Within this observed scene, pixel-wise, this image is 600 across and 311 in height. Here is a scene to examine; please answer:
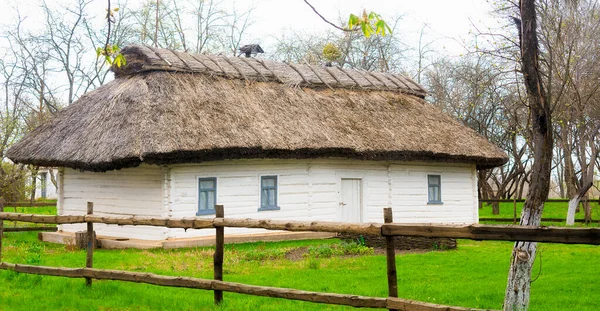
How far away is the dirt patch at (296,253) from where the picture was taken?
1447cm

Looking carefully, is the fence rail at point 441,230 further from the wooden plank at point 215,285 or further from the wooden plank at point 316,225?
the wooden plank at point 215,285

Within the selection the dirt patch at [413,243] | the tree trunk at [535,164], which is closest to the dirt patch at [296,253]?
the dirt patch at [413,243]

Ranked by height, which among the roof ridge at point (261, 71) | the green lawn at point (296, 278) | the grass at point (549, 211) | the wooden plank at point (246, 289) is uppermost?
the roof ridge at point (261, 71)

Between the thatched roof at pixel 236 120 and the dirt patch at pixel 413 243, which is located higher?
the thatched roof at pixel 236 120

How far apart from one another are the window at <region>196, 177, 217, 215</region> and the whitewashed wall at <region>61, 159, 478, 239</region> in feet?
0.44

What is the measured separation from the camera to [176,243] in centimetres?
1683

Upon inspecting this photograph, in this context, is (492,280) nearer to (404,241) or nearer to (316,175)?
(404,241)

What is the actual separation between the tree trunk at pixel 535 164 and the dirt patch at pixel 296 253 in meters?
7.11

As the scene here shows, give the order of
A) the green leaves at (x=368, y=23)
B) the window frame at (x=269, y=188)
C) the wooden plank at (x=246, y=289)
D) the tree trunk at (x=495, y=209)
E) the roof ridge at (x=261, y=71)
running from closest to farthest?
1. the green leaves at (x=368, y=23)
2. the wooden plank at (x=246, y=289)
3. the window frame at (x=269, y=188)
4. the roof ridge at (x=261, y=71)
5. the tree trunk at (x=495, y=209)

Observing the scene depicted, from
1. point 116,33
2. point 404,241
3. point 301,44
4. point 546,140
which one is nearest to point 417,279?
point 546,140

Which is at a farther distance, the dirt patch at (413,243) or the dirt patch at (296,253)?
the dirt patch at (413,243)

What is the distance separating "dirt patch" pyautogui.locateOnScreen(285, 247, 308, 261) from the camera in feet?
47.5

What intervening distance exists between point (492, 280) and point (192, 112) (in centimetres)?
948

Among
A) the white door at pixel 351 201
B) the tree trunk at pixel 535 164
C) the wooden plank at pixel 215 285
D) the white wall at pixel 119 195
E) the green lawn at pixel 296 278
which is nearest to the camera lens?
the wooden plank at pixel 215 285
